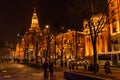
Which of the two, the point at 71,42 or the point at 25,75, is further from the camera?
the point at 71,42

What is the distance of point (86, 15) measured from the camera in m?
26.9

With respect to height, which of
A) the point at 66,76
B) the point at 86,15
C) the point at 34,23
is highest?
the point at 34,23

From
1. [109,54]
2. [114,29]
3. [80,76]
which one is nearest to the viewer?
[80,76]

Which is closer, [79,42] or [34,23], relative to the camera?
[79,42]

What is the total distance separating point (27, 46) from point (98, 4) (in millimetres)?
65297

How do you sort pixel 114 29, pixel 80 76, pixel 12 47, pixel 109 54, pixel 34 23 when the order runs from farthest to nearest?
pixel 34 23 < pixel 12 47 < pixel 114 29 < pixel 109 54 < pixel 80 76

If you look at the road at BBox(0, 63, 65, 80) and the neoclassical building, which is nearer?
the road at BBox(0, 63, 65, 80)

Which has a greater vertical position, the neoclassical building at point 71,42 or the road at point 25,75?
the neoclassical building at point 71,42

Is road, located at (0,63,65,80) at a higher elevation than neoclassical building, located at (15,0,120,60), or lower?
lower

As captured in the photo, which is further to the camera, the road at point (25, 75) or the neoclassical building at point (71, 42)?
the neoclassical building at point (71, 42)

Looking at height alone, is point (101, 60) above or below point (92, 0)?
below

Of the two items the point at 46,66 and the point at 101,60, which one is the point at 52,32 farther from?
the point at 46,66

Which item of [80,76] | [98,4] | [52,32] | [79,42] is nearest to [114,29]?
[52,32]

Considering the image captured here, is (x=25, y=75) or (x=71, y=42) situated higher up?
(x=71, y=42)
